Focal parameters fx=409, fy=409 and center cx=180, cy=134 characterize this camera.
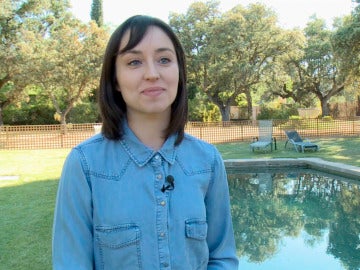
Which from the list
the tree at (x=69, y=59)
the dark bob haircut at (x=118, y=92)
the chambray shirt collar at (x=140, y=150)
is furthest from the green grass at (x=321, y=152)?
the chambray shirt collar at (x=140, y=150)

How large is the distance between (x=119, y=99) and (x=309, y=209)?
653cm

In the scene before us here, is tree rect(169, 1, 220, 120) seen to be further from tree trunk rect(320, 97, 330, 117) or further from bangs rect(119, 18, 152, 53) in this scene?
bangs rect(119, 18, 152, 53)

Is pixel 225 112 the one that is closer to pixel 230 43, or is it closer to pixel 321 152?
pixel 230 43

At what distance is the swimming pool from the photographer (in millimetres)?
4969

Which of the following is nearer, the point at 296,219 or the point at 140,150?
the point at 140,150

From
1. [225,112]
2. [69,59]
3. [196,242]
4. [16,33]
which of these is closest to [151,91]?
[196,242]

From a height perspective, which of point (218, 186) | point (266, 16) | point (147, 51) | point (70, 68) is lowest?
point (218, 186)

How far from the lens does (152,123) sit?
4.12 ft

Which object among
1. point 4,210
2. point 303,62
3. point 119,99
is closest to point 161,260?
point 119,99

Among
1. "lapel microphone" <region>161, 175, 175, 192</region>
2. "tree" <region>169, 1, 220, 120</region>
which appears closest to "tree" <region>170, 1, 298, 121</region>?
"tree" <region>169, 1, 220, 120</region>

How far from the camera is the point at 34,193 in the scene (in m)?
7.16

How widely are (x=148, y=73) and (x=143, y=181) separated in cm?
31

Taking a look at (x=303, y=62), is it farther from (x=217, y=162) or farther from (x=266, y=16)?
(x=217, y=162)

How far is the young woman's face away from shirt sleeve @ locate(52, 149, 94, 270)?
26 cm
